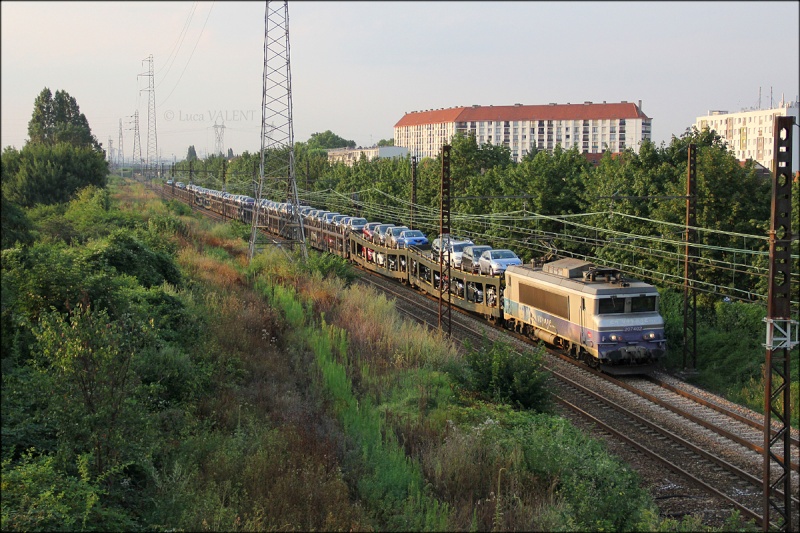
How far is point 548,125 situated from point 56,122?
93.9m

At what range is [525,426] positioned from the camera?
527 inches

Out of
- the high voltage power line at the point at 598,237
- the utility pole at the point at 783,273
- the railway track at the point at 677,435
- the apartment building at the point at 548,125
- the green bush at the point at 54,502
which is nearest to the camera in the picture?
the green bush at the point at 54,502

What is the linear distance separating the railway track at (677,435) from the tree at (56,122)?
59.5 m

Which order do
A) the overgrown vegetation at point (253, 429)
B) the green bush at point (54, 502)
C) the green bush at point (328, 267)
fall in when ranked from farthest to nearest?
the green bush at point (328, 267)
the overgrown vegetation at point (253, 429)
the green bush at point (54, 502)

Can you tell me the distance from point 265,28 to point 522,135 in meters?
117

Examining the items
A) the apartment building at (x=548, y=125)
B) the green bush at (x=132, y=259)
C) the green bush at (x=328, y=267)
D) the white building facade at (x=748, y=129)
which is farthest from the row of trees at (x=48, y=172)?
the apartment building at (x=548, y=125)

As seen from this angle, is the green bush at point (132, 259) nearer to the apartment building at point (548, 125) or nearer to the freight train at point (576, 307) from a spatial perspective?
the freight train at point (576, 307)

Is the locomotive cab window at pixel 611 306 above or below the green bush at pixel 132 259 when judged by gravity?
below

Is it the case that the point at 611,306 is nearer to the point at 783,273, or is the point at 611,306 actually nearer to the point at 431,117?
the point at 783,273

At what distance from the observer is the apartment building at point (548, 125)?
130500 millimetres

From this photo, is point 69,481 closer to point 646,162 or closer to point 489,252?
point 489,252

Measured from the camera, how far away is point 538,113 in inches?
5497

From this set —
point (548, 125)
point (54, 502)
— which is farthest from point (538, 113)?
point (54, 502)

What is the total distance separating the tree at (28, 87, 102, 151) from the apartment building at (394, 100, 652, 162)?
65.7 metres
